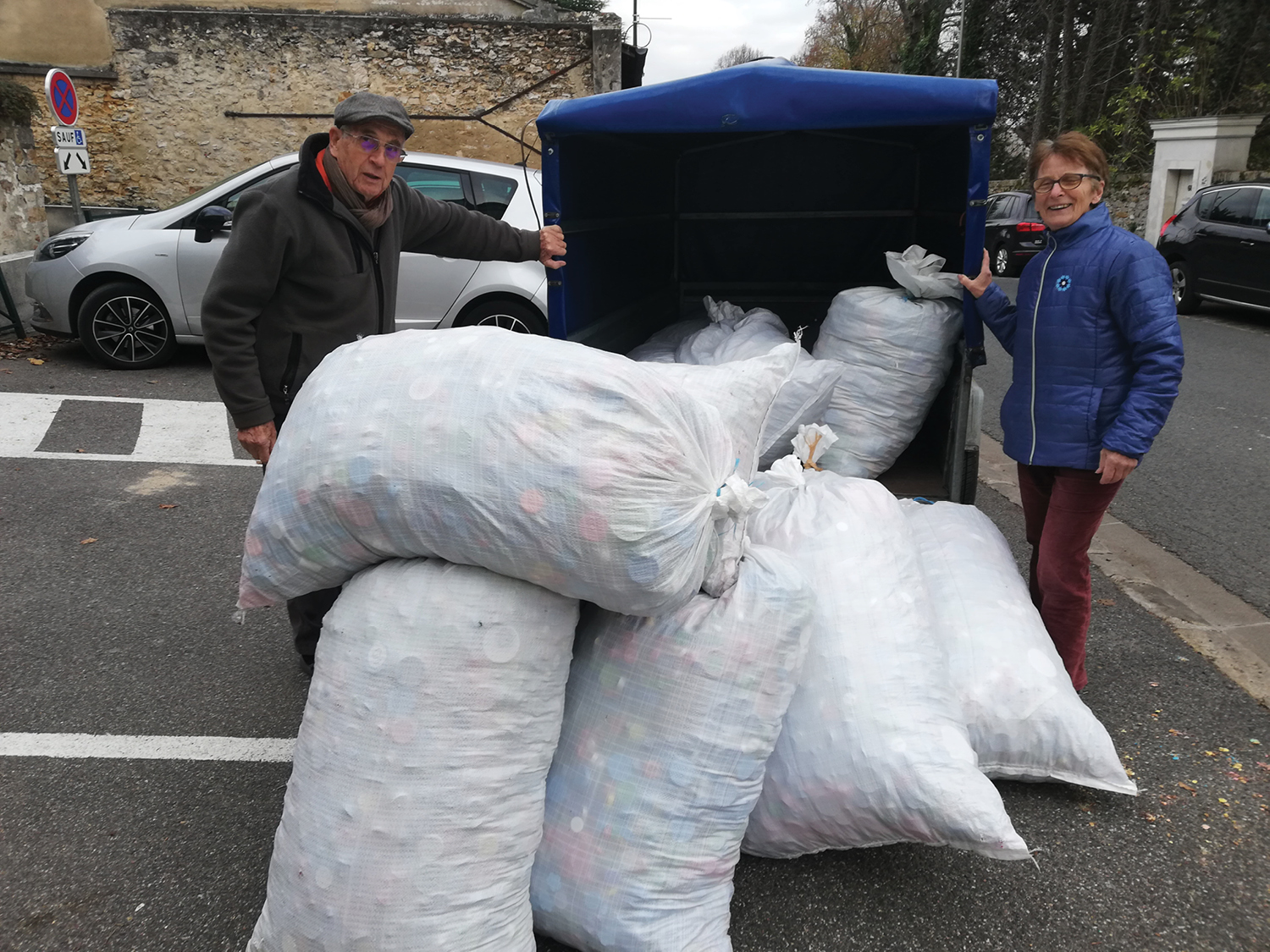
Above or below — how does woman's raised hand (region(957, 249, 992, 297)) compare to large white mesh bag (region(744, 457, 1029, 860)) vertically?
above

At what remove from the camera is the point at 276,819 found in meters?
2.51

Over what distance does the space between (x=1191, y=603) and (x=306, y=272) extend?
3598 millimetres

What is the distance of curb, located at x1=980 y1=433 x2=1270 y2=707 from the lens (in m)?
3.39

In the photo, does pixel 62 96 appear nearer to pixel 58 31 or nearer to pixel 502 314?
pixel 502 314

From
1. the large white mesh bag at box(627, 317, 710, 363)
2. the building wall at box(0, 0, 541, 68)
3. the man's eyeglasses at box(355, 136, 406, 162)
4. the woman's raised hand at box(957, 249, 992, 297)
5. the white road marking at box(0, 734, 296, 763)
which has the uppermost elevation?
the building wall at box(0, 0, 541, 68)

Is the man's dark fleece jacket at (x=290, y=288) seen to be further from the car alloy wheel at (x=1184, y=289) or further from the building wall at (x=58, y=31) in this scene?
the building wall at (x=58, y=31)

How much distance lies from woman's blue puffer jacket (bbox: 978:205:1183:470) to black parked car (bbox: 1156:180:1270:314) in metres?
9.21

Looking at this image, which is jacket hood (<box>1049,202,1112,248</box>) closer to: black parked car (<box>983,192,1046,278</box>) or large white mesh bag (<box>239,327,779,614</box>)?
large white mesh bag (<box>239,327,779,614</box>)

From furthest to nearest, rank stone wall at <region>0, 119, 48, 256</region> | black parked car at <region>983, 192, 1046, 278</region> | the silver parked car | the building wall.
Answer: black parked car at <region>983, 192, 1046, 278</region> < the building wall < stone wall at <region>0, 119, 48, 256</region> < the silver parked car

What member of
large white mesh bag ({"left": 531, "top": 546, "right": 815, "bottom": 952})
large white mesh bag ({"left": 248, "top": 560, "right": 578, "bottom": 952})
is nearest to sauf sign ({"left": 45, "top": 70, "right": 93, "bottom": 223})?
large white mesh bag ({"left": 248, "top": 560, "right": 578, "bottom": 952})

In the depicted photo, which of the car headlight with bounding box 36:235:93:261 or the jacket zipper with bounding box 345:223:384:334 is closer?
the jacket zipper with bounding box 345:223:384:334

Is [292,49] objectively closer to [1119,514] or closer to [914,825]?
[1119,514]

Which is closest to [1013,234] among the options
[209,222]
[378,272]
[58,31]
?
[209,222]

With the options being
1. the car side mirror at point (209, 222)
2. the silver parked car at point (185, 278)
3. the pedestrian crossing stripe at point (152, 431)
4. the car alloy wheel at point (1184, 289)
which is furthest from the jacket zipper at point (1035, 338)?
the car alloy wheel at point (1184, 289)
